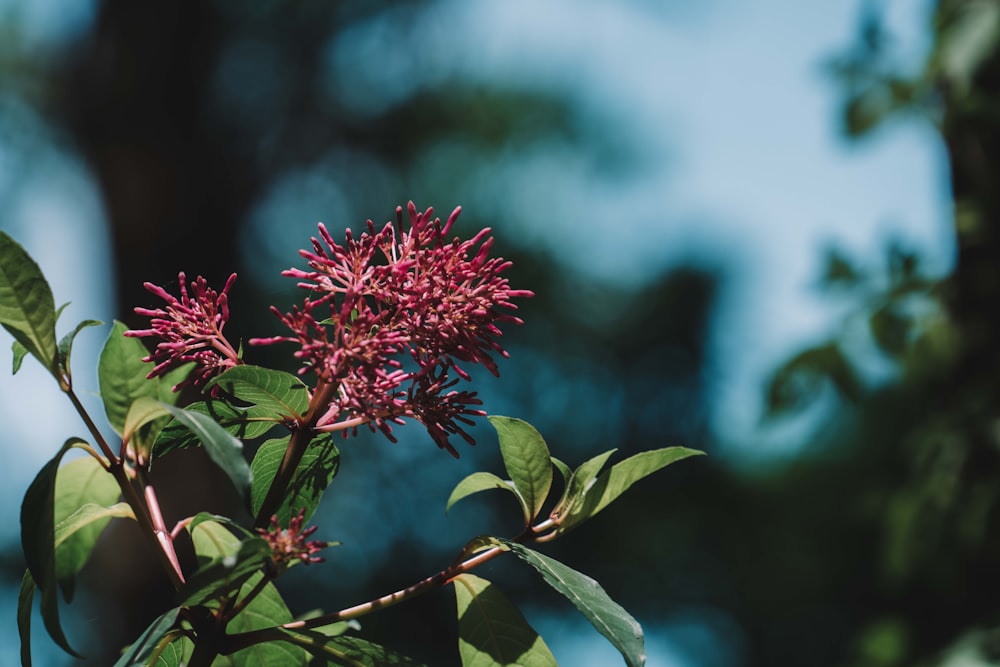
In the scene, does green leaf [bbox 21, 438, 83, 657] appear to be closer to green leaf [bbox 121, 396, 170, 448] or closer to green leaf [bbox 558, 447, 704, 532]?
green leaf [bbox 121, 396, 170, 448]

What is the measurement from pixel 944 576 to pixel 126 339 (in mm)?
1513

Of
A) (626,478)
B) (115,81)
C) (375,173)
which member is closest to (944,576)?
(626,478)

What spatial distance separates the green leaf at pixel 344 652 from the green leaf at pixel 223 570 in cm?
7

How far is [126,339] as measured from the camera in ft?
1.75

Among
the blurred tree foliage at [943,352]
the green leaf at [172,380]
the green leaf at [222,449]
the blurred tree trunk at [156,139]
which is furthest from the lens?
the blurred tree trunk at [156,139]

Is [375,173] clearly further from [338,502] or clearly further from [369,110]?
[338,502]

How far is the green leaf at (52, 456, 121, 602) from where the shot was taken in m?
0.60

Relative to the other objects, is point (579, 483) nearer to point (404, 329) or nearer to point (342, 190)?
point (404, 329)

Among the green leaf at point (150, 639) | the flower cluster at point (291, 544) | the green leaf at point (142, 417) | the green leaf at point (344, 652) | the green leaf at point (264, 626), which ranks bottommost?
the green leaf at point (264, 626)

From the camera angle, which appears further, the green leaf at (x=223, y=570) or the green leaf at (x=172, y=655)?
the green leaf at (x=172, y=655)

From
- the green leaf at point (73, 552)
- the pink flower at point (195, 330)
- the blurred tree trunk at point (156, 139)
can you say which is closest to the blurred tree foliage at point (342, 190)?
the blurred tree trunk at point (156, 139)

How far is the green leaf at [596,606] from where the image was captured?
41cm

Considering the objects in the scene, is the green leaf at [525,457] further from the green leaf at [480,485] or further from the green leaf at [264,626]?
the green leaf at [264,626]

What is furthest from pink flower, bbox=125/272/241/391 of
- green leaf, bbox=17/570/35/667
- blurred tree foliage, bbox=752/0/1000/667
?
blurred tree foliage, bbox=752/0/1000/667
